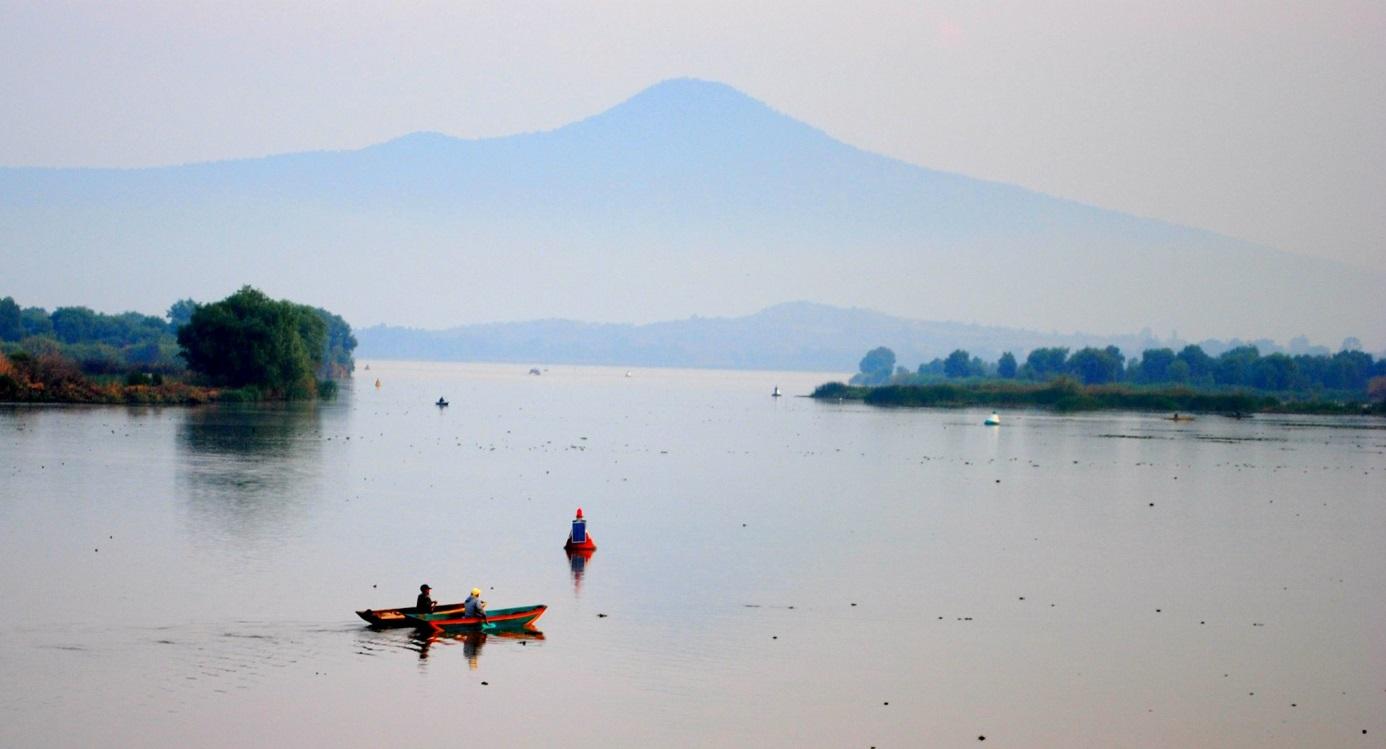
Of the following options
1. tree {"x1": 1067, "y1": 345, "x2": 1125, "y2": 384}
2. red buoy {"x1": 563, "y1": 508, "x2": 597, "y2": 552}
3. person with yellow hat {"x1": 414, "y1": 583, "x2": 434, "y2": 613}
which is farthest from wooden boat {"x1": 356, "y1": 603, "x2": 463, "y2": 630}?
tree {"x1": 1067, "y1": 345, "x2": 1125, "y2": 384}

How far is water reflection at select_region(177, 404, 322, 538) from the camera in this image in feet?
122

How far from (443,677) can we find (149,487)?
2406 cm

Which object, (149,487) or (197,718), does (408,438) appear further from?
(197,718)

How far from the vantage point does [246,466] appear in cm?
4934

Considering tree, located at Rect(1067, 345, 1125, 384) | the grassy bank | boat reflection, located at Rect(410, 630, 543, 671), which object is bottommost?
boat reflection, located at Rect(410, 630, 543, 671)

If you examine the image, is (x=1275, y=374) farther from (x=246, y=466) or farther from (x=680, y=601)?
(x=680, y=601)

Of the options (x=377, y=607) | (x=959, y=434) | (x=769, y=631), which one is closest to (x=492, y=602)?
(x=377, y=607)

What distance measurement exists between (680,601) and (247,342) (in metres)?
73.7

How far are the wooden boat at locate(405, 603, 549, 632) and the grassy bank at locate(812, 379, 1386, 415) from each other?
114776mm

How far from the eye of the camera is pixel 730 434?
3268 inches

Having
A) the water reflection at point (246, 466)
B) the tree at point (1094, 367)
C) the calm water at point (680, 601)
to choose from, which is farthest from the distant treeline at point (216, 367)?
the tree at point (1094, 367)

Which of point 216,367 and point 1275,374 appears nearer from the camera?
point 216,367

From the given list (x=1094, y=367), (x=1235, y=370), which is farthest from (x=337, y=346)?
(x=1235, y=370)

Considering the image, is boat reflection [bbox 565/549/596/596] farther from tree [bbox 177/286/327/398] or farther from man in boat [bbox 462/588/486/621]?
tree [bbox 177/286/327/398]
